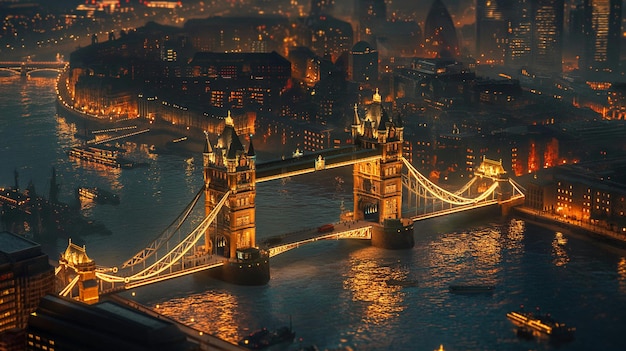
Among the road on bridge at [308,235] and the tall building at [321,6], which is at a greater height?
the tall building at [321,6]

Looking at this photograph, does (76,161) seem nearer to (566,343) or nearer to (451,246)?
(451,246)

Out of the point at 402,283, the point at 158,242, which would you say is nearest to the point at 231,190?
the point at 158,242

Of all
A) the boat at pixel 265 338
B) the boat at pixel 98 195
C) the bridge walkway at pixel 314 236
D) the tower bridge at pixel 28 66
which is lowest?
the boat at pixel 265 338

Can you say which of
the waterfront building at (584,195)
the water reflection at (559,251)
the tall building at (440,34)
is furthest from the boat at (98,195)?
the tall building at (440,34)

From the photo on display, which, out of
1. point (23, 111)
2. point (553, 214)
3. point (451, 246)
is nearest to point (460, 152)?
point (553, 214)

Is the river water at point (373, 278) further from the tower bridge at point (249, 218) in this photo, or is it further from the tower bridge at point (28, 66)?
the tower bridge at point (28, 66)

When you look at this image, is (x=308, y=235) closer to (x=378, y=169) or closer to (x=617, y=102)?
(x=378, y=169)

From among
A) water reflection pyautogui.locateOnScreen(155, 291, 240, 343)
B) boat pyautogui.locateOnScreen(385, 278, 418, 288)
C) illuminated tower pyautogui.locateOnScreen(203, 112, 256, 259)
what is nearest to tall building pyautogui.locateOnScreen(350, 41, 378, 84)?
illuminated tower pyautogui.locateOnScreen(203, 112, 256, 259)

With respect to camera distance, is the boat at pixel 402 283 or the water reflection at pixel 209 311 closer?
the water reflection at pixel 209 311
